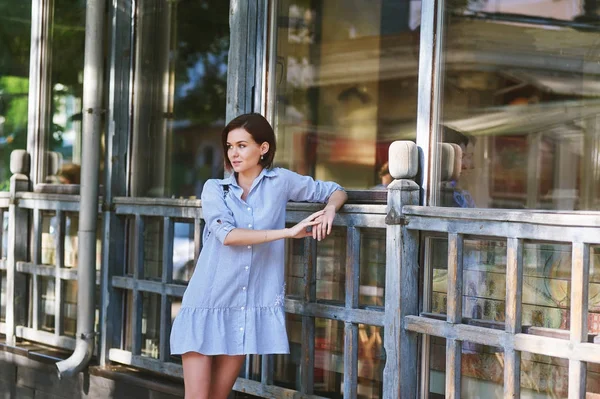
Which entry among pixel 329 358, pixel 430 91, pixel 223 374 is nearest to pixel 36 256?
pixel 329 358

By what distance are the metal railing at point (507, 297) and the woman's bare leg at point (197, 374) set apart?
761 millimetres

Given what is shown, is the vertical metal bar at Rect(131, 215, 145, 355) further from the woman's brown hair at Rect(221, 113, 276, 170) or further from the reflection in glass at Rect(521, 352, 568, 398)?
the reflection in glass at Rect(521, 352, 568, 398)

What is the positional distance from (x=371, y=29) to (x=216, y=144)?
125 inches

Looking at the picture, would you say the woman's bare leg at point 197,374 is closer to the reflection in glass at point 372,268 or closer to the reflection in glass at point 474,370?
the reflection in glass at point 372,268

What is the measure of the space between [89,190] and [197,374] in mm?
1987

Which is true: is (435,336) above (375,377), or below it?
Answer: above

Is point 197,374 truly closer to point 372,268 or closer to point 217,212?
point 217,212

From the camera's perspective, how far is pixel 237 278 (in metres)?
3.65

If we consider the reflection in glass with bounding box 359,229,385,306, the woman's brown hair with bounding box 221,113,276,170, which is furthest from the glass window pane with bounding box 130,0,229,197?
the woman's brown hair with bounding box 221,113,276,170

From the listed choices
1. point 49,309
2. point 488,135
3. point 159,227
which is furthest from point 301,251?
point 488,135

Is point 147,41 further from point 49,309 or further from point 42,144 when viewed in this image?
point 49,309

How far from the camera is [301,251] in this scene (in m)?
4.45

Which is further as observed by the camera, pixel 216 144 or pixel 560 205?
pixel 560 205

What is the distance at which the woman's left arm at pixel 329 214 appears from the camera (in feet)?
11.6
